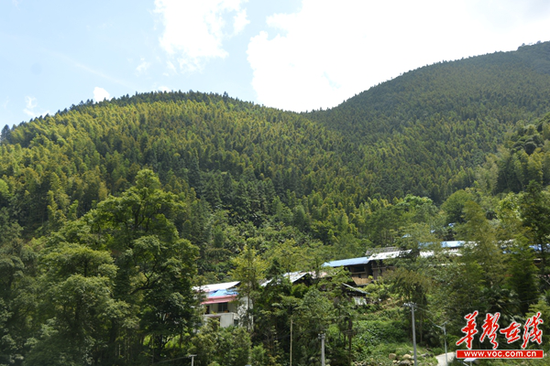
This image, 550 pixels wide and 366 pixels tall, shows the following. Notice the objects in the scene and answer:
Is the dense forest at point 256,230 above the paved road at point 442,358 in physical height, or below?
above

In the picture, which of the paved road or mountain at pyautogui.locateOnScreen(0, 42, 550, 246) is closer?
the paved road

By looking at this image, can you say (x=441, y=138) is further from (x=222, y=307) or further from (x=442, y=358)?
(x=442, y=358)

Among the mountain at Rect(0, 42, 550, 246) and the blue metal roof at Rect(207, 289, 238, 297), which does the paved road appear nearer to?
the blue metal roof at Rect(207, 289, 238, 297)

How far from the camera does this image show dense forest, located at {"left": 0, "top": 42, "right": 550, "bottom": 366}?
27.6 meters

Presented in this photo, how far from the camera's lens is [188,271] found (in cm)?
3141

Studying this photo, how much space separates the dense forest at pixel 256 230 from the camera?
27.6 metres

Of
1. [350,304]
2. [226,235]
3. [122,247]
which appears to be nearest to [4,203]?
[226,235]

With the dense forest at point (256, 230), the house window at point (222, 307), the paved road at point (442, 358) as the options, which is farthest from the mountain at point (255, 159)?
the paved road at point (442, 358)

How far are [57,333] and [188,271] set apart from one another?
9663 millimetres

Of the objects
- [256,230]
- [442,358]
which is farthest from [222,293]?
[256,230]

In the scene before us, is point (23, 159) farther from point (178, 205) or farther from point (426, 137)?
point (426, 137)

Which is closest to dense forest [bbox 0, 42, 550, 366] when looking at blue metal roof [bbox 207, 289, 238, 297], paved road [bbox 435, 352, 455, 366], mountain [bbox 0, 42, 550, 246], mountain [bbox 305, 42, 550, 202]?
mountain [bbox 0, 42, 550, 246]

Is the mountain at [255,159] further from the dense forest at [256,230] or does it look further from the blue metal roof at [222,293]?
the blue metal roof at [222,293]

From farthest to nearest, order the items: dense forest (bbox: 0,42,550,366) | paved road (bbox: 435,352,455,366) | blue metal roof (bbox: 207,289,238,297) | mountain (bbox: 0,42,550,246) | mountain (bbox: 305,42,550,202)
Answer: mountain (bbox: 305,42,550,202) → mountain (bbox: 0,42,550,246) → blue metal roof (bbox: 207,289,238,297) → dense forest (bbox: 0,42,550,366) → paved road (bbox: 435,352,455,366)
